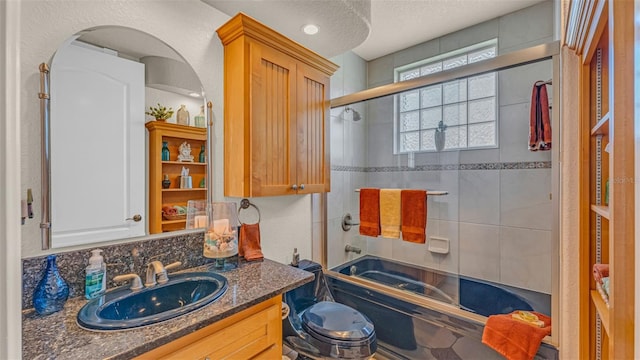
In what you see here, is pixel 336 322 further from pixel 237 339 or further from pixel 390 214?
pixel 390 214

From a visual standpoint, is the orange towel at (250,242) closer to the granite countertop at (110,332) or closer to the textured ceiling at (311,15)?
the granite countertop at (110,332)

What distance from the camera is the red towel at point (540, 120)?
174 cm

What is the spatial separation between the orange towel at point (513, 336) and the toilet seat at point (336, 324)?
0.64 metres

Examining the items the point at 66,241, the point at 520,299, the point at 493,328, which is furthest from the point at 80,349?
the point at 520,299

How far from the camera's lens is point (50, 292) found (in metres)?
1.01

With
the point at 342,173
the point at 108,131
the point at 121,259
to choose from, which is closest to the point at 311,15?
the point at 108,131

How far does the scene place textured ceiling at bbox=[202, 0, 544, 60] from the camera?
1.57 m

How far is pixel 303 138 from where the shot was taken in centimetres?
181

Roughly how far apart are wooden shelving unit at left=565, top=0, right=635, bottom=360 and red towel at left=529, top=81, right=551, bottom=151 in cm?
47

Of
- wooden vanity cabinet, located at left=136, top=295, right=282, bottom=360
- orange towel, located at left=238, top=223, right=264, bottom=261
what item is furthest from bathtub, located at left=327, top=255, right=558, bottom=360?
wooden vanity cabinet, located at left=136, top=295, right=282, bottom=360

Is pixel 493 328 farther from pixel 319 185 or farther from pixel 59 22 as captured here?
pixel 59 22

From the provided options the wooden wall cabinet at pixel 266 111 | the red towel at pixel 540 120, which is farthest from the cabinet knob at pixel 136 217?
the red towel at pixel 540 120

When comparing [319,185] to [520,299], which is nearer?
[319,185]

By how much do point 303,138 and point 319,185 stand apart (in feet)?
1.09
